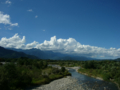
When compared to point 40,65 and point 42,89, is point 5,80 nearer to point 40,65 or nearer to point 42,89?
point 42,89

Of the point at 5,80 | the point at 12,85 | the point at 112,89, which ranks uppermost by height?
the point at 5,80

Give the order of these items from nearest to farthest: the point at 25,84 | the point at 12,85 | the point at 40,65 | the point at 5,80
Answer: the point at 5,80, the point at 12,85, the point at 25,84, the point at 40,65

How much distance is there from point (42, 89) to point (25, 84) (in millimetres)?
6562

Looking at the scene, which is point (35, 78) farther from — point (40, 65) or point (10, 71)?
point (40, 65)

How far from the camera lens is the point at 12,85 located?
28.8 m

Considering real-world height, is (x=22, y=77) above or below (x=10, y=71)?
below

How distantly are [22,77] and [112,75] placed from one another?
1685 inches

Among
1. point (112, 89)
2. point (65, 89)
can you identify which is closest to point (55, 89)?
point (65, 89)

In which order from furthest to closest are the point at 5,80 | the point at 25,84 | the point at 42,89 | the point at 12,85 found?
the point at 25,84
the point at 42,89
the point at 12,85
the point at 5,80

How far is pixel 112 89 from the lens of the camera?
35.3m

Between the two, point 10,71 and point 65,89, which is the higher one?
point 10,71

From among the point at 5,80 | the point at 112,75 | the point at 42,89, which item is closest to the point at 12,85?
the point at 5,80

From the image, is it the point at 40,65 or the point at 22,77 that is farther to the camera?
the point at 40,65

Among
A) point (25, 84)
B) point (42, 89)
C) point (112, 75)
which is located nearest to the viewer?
point (42, 89)
